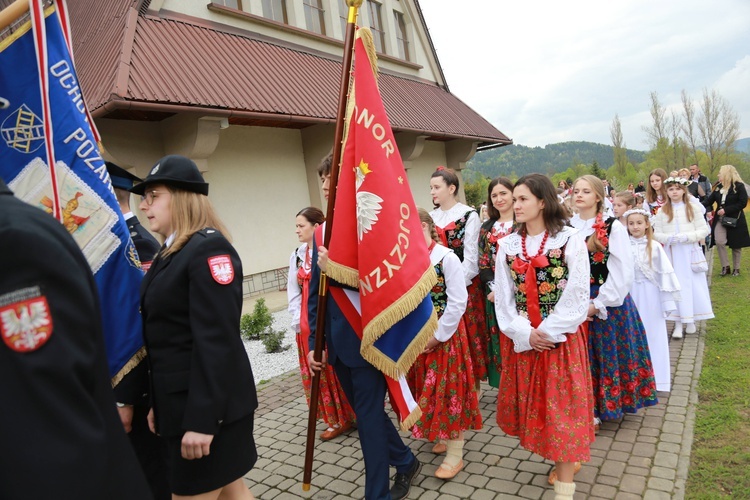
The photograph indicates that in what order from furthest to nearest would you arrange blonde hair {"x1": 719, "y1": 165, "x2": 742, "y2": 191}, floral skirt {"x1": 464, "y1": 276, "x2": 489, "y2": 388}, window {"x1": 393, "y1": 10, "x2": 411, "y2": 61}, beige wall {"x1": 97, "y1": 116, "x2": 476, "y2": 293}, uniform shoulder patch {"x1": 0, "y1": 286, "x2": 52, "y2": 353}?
window {"x1": 393, "y1": 10, "x2": 411, "y2": 61} → blonde hair {"x1": 719, "y1": 165, "x2": 742, "y2": 191} → beige wall {"x1": 97, "y1": 116, "x2": 476, "y2": 293} → floral skirt {"x1": 464, "y1": 276, "x2": 489, "y2": 388} → uniform shoulder patch {"x1": 0, "y1": 286, "x2": 52, "y2": 353}

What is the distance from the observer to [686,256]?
655 centimetres

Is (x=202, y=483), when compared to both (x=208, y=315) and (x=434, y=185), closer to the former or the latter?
(x=208, y=315)

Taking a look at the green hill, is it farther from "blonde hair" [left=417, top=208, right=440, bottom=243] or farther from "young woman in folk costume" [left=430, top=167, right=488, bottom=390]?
"blonde hair" [left=417, top=208, right=440, bottom=243]

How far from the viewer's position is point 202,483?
2111 mm

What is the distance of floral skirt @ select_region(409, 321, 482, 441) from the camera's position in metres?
3.41

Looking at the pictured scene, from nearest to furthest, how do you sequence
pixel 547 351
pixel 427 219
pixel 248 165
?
pixel 547 351
pixel 427 219
pixel 248 165

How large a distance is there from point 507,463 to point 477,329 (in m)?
1.21

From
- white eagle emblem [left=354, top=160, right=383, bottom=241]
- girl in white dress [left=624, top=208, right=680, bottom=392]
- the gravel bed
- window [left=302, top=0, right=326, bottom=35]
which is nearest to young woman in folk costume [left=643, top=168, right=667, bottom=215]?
girl in white dress [left=624, top=208, right=680, bottom=392]

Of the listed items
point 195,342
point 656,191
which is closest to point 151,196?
point 195,342

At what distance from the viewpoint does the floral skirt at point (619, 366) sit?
3.85m

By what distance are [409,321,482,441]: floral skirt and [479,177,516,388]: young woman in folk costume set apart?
96 centimetres

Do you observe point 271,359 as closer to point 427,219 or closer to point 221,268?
point 427,219

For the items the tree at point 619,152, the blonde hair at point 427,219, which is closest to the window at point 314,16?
the blonde hair at point 427,219

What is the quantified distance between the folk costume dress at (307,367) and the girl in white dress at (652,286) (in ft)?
9.40
